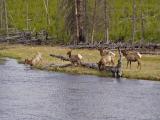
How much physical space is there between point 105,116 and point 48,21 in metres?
81.6

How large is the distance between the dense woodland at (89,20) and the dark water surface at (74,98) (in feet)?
119

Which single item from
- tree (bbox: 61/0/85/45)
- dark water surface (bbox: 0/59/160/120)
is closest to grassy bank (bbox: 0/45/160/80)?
dark water surface (bbox: 0/59/160/120)

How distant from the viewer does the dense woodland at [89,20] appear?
82.6 metres

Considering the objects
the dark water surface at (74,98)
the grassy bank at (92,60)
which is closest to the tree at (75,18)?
the grassy bank at (92,60)

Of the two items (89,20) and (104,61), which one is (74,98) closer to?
(104,61)

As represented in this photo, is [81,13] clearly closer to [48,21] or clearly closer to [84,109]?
[48,21]

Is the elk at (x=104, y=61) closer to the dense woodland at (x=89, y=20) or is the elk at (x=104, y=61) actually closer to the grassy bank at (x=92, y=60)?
the grassy bank at (x=92, y=60)

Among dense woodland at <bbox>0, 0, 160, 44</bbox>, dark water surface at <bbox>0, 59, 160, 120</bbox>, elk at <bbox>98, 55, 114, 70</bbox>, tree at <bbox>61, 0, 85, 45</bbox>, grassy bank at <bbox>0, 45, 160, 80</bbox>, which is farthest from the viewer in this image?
dense woodland at <bbox>0, 0, 160, 44</bbox>

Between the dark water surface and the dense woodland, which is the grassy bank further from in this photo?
the dense woodland

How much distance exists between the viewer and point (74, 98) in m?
34.1

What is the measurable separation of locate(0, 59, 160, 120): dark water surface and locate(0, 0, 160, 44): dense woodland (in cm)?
3622

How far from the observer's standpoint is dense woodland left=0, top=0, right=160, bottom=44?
82.6 m

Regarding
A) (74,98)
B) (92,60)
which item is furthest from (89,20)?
(74,98)

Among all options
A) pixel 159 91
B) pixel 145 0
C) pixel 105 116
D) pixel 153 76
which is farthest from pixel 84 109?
pixel 145 0
